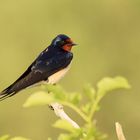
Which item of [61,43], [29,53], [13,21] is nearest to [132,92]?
[29,53]

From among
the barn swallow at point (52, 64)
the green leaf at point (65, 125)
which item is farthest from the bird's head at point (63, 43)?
the green leaf at point (65, 125)

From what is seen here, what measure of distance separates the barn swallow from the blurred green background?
1419cm

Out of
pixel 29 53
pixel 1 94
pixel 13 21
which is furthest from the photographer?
pixel 13 21

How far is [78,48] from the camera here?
2477 centimetres

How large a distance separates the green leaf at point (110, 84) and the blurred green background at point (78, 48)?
19.2 meters

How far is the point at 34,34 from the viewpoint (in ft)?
84.6

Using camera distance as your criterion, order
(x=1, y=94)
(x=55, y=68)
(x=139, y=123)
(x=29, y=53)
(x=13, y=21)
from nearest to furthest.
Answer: (x=1, y=94) < (x=55, y=68) < (x=139, y=123) < (x=29, y=53) < (x=13, y=21)

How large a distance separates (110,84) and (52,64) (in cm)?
498

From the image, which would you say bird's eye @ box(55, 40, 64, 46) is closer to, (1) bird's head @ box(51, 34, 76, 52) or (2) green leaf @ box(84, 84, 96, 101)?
(1) bird's head @ box(51, 34, 76, 52)

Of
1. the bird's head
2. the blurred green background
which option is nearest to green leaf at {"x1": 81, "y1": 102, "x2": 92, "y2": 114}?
the bird's head

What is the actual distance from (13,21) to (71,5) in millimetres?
→ 2202

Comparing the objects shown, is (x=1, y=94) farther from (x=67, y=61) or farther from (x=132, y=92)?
(x=132, y=92)

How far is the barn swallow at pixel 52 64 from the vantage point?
233 inches

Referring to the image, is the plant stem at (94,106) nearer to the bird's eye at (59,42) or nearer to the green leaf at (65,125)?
the green leaf at (65,125)
